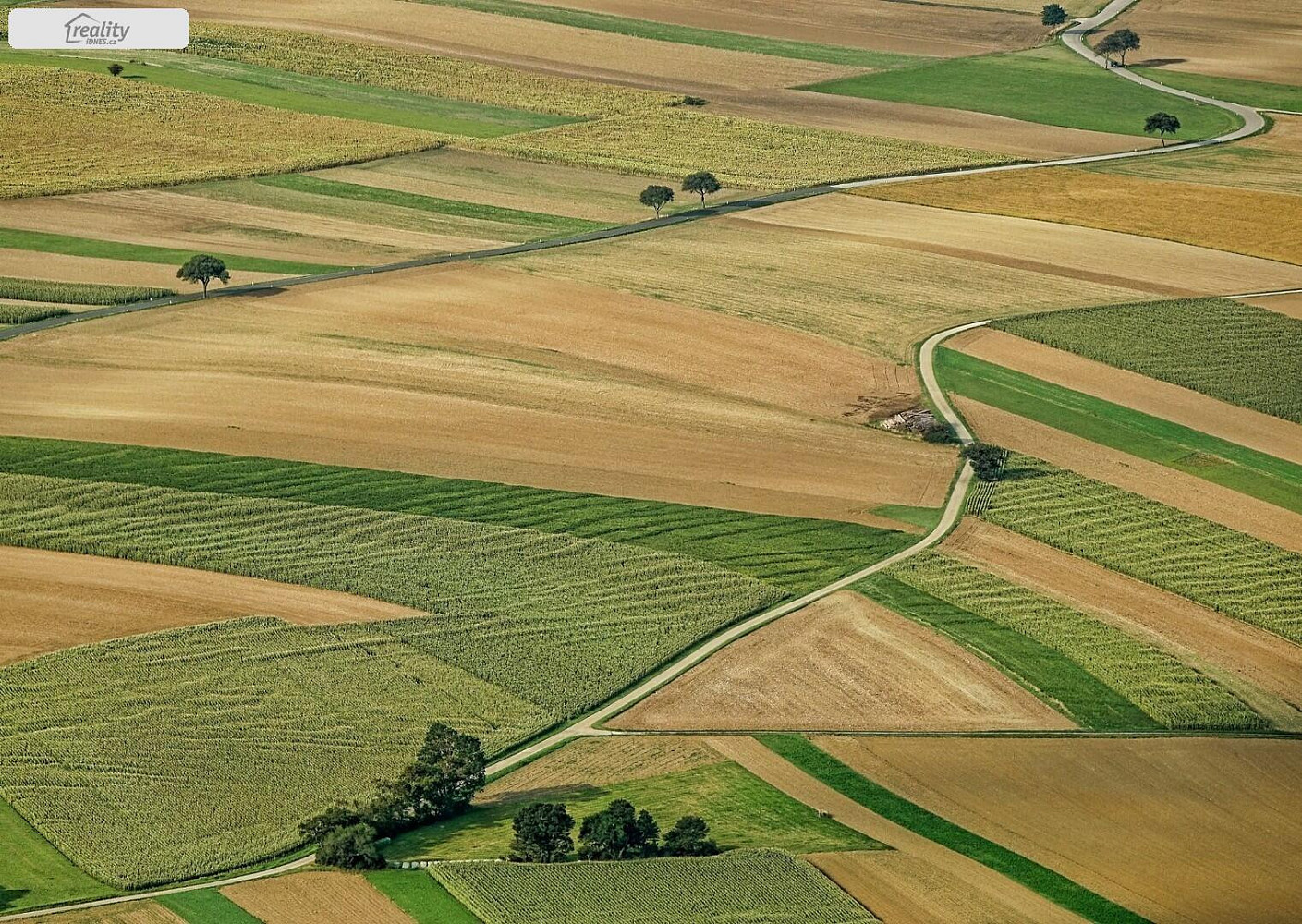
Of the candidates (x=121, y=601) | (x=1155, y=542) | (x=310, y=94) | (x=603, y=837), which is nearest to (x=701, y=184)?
(x=310, y=94)

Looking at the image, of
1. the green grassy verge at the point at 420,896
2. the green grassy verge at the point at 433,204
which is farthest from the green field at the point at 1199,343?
the green grassy verge at the point at 420,896

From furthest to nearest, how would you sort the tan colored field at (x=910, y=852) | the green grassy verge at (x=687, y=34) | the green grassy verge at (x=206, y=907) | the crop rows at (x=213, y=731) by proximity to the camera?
the green grassy verge at (x=687, y=34) < the crop rows at (x=213, y=731) < the tan colored field at (x=910, y=852) < the green grassy verge at (x=206, y=907)

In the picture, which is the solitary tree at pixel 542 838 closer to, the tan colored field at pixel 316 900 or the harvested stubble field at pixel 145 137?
the tan colored field at pixel 316 900

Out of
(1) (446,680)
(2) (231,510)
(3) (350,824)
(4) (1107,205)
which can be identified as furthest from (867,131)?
(3) (350,824)

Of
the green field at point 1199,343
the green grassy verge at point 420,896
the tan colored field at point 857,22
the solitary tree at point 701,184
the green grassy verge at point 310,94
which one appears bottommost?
the green grassy verge at point 420,896

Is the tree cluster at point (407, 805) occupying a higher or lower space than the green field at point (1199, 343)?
lower

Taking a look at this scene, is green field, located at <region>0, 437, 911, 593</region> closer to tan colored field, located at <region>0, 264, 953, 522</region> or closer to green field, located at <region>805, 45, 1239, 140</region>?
tan colored field, located at <region>0, 264, 953, 522</region>

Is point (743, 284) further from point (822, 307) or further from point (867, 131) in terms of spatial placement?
point (867, 131)

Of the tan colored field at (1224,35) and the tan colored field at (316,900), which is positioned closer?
the tan colored field at (316,900)
